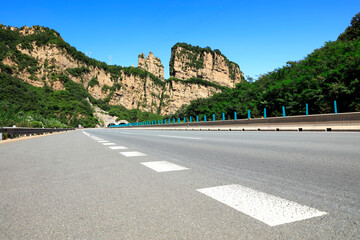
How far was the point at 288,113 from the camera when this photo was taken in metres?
36.7

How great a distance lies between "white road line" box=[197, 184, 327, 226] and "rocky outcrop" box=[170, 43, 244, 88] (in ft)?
588

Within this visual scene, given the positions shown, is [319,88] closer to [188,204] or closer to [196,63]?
[188,204]

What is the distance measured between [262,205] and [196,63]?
189m

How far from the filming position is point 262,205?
2.32 meters

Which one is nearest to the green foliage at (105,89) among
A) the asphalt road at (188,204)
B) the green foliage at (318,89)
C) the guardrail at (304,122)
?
the green foliage at (318,89)

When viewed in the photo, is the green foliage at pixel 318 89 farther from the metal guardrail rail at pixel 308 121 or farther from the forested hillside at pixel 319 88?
the metal guardrail rail at pixel 308 121

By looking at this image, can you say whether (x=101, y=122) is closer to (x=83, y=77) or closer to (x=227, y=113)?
(x=83, y=77)

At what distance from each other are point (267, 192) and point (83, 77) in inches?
6533

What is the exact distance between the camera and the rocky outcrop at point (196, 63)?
18288cm

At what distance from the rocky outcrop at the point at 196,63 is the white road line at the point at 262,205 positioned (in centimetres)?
17922

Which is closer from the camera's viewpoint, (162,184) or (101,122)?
(162,184)

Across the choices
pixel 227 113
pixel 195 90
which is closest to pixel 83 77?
pixel 195 90

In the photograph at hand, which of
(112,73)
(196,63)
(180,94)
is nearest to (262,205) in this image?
(180,94)

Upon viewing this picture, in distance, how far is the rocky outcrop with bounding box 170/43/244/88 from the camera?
600ft
